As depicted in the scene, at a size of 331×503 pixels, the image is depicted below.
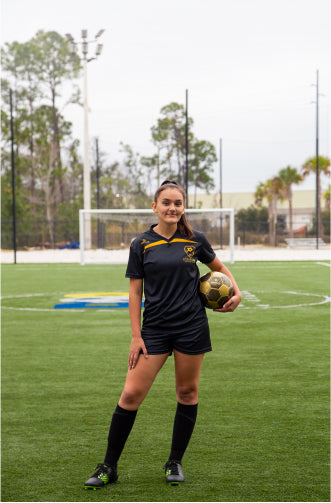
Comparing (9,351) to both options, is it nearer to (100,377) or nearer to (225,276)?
(100,377)

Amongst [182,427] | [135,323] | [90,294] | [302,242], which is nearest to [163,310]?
[135,323]

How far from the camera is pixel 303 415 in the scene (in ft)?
18.6

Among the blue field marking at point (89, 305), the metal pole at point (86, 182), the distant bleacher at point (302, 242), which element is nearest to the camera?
the blue field marking at point (89, 305)

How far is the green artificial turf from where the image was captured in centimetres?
417

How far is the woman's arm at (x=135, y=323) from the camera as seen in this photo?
3.99 meters

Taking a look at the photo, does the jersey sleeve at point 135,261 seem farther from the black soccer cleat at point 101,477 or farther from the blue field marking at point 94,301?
the blue field marking at point 94,301

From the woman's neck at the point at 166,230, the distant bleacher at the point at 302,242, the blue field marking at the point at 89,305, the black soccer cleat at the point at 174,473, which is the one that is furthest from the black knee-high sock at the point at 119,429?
the distant bleacher at the point at 302,242

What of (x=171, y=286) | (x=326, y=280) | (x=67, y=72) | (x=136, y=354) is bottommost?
(x=326, y=280)

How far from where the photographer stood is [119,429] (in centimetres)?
408

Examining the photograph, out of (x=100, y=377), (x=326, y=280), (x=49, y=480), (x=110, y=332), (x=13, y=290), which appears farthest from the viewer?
(x=326, y=280)

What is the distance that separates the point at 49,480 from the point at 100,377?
2916 mm

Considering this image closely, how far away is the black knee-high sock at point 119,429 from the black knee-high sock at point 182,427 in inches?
12.0

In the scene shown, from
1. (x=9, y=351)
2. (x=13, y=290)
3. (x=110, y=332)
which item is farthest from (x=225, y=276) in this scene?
(x=13, y=290)

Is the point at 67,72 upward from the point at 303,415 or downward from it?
upward
